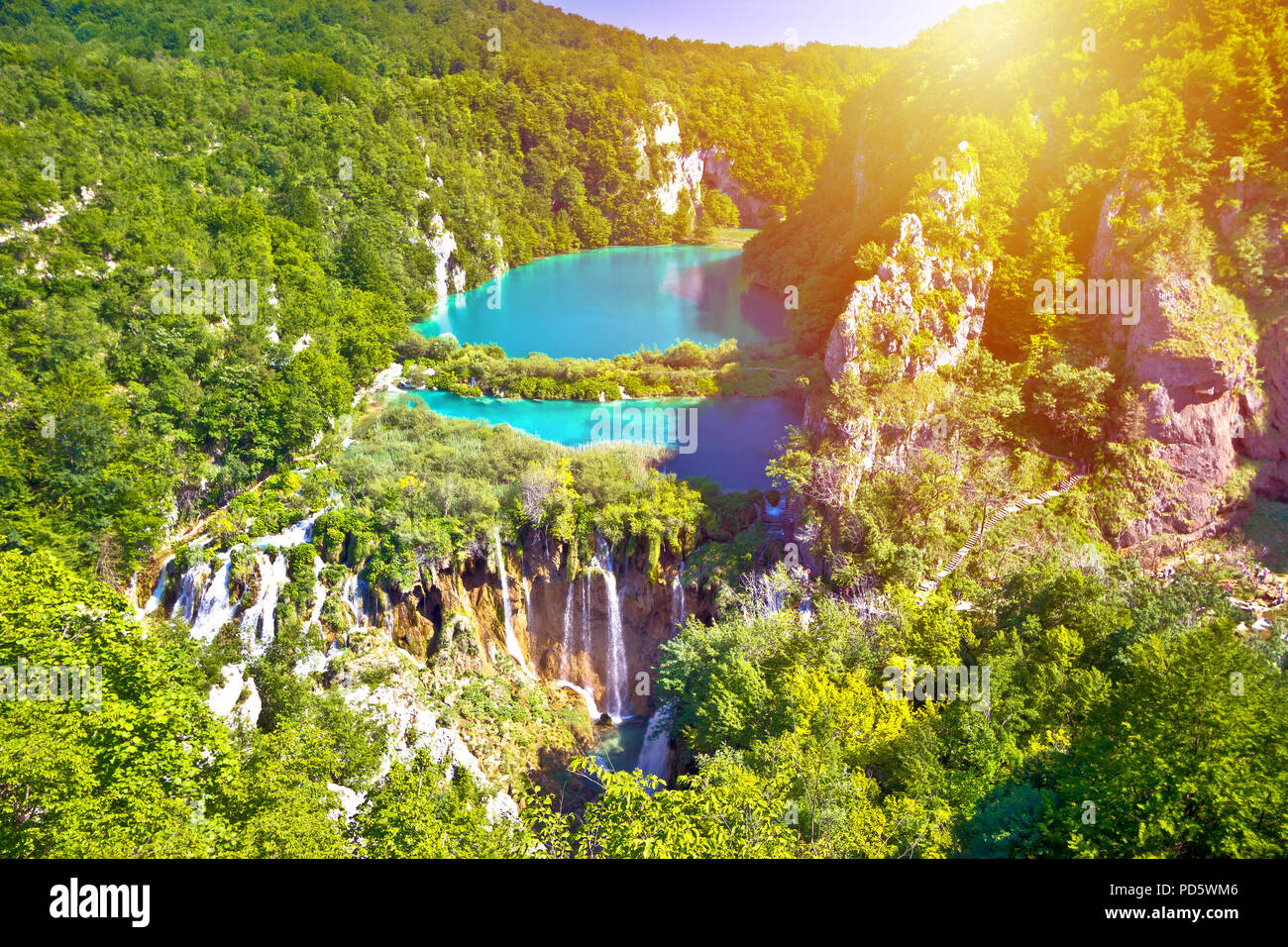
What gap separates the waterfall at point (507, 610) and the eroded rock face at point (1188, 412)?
20941 mm

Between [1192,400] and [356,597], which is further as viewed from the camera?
[1192,400]

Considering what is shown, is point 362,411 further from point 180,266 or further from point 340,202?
point 340,202

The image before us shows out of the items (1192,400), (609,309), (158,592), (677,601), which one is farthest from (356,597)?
(609,309)

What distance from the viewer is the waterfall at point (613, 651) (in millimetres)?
25297

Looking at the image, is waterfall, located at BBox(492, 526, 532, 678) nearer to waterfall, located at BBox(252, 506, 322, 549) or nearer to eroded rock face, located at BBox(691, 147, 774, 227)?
waterfall, located at BBox(252, 506, 322, 549)

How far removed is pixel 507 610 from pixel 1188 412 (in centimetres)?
2413

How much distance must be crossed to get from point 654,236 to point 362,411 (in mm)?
70861

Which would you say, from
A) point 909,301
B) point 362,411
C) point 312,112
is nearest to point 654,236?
point 312,112

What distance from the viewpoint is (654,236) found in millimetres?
101500

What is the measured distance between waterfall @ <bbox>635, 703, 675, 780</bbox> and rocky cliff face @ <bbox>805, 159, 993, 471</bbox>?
10923 millimetres

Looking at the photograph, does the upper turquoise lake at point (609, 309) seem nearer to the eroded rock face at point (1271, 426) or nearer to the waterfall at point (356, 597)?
the waterfall at point (356, 597)

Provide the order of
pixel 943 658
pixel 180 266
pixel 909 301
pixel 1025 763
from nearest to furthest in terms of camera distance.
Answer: pixel 1025 763, pixel 943 658, pixel 909 301, pixel 180 266

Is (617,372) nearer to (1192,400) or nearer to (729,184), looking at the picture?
(1192,400)

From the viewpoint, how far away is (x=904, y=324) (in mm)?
27953
